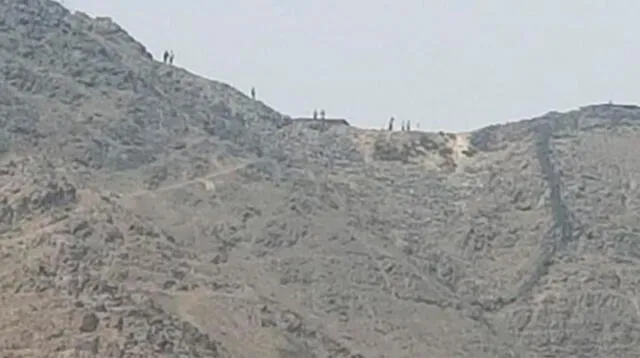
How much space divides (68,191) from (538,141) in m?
21.4

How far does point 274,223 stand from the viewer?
50.2m

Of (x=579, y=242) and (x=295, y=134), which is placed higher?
(x=295, y=134)

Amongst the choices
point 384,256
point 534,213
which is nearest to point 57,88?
point 384,256

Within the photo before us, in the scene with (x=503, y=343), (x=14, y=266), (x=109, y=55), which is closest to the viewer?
(x=14, y=266)

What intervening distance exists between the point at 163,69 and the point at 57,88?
25.4ft

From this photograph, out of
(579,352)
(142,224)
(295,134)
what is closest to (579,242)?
(579,352)

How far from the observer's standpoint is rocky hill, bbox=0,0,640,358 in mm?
41312

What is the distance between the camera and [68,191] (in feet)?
148

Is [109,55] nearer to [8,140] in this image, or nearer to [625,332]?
[8,140]

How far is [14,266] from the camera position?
132ft

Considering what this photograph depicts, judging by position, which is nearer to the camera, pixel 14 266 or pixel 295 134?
pixel 14 266

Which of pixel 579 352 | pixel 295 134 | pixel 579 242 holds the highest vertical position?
pixel 295 134

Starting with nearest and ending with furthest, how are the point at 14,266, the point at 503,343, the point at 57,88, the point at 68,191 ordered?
the point at 14,266 < the point at 68,191 < the point at 503,343 < the point at 57,88

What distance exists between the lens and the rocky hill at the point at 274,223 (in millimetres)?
41312
